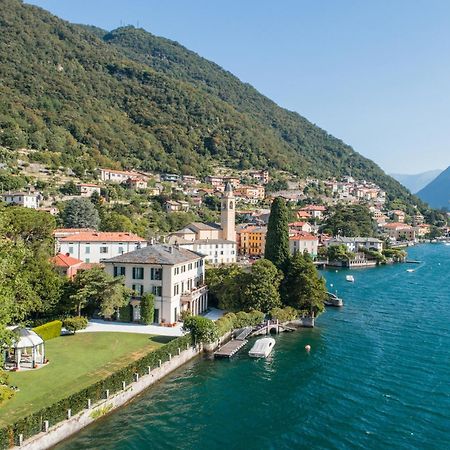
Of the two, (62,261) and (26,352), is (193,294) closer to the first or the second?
(62,261)

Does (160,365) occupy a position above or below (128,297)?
below

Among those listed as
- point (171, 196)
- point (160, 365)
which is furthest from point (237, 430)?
point (171, 196)

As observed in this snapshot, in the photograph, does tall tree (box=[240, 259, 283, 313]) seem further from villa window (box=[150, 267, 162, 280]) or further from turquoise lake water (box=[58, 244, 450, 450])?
villa window (box=[150, 267, 162, 280])

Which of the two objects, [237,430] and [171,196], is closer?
[237,430]

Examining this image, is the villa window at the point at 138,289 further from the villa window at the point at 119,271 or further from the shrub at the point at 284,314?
the shrub at the point at 284,314

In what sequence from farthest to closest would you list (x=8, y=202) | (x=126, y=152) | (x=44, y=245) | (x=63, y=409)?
(x=126, y=152)
(x=8, y=202)
(x=44, y=245)
(x=63, y=409)

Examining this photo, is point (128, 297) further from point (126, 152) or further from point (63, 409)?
point (126, 152)
